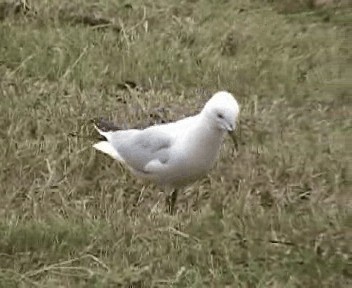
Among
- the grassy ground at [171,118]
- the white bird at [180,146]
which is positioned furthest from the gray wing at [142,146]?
the grassy ground at [171,118]

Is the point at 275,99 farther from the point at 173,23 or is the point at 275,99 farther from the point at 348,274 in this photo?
the point at 348,274

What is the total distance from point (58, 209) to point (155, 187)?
19.4 inches

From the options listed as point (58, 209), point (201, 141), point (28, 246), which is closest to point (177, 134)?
point (201, 141)

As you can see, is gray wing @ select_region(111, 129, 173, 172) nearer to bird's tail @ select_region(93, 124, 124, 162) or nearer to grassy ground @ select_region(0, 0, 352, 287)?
bird's tail @ select_region(93, 124, 124, 162)

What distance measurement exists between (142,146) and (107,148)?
209mm

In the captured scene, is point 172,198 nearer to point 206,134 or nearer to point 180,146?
point 180,146

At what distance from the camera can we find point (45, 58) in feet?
17.4

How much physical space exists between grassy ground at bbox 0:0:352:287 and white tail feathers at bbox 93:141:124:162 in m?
0.06

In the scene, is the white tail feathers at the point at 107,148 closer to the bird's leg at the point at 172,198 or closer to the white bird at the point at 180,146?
the white bird at the point at 180,146

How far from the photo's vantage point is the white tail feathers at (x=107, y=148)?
4.22m

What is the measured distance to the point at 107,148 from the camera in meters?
4.28

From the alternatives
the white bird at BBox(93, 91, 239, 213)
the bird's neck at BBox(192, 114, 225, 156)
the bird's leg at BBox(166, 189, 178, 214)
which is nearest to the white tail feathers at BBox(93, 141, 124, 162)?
the white bird at BBox(93, 91, 239, 213)

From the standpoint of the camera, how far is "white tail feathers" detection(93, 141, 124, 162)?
4.22 metres

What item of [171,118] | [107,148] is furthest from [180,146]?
[171,118]
